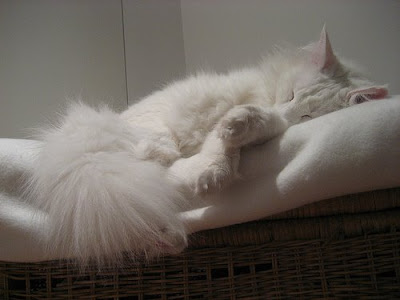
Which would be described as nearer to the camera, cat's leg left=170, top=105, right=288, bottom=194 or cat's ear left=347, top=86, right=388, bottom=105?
cat's leg left=170, top=105, right=288, bottom=194

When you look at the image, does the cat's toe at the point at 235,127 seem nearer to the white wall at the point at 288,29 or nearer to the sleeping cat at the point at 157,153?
the sleeping cat at the point at 157,153

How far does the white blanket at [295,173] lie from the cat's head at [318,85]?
0.24m

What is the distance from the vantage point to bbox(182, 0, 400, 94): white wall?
145 cm

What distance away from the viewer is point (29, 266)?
2.40 ft

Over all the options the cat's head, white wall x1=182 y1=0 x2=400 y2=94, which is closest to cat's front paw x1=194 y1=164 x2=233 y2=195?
the cat's head

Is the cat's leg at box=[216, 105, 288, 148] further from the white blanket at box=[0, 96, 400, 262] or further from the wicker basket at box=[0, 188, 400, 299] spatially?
the wicker basket at box=[0, 188, 400, 299]

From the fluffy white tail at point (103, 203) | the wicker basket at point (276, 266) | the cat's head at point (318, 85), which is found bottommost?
the wicker basket at point (276, 266)

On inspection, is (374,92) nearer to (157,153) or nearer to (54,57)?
(157,153)

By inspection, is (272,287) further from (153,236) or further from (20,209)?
(20,209)

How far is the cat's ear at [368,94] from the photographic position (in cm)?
92

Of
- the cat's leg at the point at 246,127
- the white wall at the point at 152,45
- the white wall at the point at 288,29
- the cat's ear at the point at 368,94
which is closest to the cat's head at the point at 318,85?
the cat's ear at the point at 368,94

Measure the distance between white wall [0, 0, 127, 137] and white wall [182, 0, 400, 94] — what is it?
46 centimetres

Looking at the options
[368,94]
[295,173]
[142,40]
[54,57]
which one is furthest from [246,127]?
[142,40]

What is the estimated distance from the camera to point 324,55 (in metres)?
1.04
